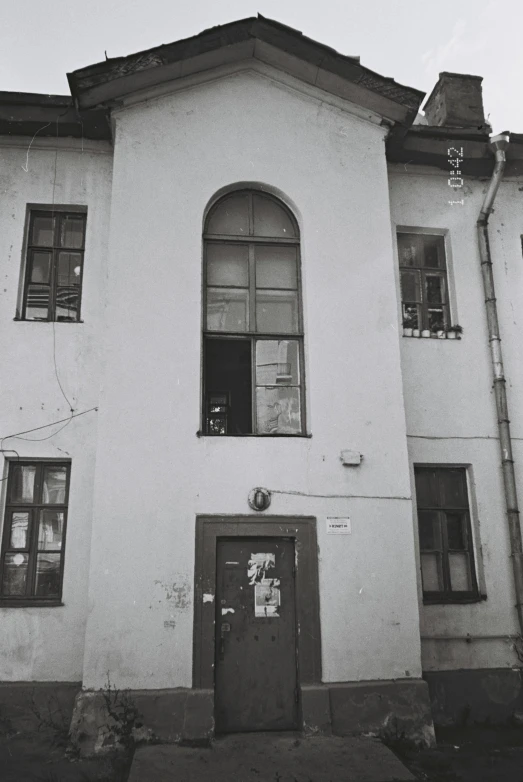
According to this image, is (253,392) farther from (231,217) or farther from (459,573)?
(459,573)

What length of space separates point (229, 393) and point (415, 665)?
3614mm

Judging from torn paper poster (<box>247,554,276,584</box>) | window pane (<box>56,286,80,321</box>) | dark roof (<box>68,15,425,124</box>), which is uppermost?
dark roof (<box>68,15,425,124</box>)

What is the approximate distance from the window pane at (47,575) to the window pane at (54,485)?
1.98ft

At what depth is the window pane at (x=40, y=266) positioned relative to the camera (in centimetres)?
783

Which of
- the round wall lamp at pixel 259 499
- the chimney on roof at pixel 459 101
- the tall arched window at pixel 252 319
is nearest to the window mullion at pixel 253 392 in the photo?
the tall arched window at pixel 252 319

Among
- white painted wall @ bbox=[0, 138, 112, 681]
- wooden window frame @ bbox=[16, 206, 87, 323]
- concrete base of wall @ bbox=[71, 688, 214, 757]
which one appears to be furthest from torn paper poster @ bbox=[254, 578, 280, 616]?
wooden window frame @ bbox=[16, 206, 87, 323]

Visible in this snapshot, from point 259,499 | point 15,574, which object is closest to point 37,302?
point 15,574

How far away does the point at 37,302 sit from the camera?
7.74 meters

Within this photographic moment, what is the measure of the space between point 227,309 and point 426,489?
130 inches

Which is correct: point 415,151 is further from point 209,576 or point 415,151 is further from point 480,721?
point 480,721

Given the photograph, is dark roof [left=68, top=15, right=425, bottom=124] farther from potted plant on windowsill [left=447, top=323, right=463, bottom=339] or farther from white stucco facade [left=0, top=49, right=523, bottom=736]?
potted plant on windowsill [left=447, top=323, right=463, bottom=339]

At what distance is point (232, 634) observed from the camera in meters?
6.56

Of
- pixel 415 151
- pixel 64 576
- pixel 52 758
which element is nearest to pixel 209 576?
pixel 64 576

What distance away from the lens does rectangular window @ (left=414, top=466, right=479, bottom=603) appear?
298 inches
